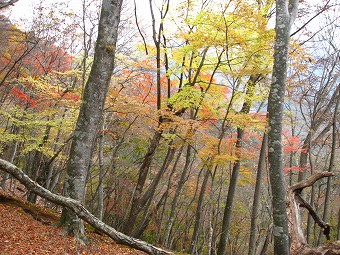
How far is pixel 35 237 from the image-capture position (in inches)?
231

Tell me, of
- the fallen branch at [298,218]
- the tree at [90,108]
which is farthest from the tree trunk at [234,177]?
the fallen branch at [298,218]

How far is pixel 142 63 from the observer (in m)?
11.1

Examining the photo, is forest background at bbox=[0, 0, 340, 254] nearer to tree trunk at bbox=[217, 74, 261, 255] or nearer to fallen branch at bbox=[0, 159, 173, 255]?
tree trunk at bbox=[217, 74, 261, 255]

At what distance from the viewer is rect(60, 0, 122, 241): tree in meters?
6.40

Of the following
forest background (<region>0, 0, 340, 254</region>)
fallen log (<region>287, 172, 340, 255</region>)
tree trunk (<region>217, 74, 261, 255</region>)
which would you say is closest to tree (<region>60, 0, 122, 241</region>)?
forest background (<region>0, 0, 340, 254</region>)

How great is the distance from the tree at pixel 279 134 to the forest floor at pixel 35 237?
3016 millimetres

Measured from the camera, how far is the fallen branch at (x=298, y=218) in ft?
14.4

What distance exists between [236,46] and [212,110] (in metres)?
2.54

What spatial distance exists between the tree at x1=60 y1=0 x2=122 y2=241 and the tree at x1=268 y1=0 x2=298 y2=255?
338cm

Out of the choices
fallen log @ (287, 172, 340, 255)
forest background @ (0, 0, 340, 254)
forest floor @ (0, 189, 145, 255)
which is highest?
forest background @ (0, 0, 340, 254)

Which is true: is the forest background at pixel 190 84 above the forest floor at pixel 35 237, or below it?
above

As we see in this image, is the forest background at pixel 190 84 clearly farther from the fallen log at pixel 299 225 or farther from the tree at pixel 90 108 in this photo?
the fallen log at pixel 299 225

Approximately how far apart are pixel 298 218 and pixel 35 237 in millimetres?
4680

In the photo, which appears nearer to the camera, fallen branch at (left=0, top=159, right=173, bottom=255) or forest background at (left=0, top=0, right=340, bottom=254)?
fallen branch at (left=0, top=159, right=173, bottom=255)
